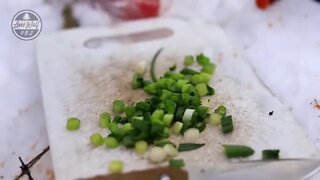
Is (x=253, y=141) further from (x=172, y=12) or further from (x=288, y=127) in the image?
(x=172, y=12)

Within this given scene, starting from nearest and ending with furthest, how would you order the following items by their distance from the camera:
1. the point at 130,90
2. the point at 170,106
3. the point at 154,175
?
the point at 154,175, the point at 170,106, the point at 130,90

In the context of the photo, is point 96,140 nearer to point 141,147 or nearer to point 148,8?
point 141,147

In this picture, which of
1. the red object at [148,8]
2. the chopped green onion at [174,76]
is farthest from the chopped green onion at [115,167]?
the red object at [148,8]

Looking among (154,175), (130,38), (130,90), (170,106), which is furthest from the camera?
(130,38)

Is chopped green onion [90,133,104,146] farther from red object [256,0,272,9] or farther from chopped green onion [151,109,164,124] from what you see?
red object [256,0,272,9]

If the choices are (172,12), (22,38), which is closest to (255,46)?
(172,12)

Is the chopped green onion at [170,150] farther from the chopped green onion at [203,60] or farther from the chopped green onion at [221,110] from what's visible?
the chopped green onion at [203,60]

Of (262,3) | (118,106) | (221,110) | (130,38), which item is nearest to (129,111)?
(118,106)
